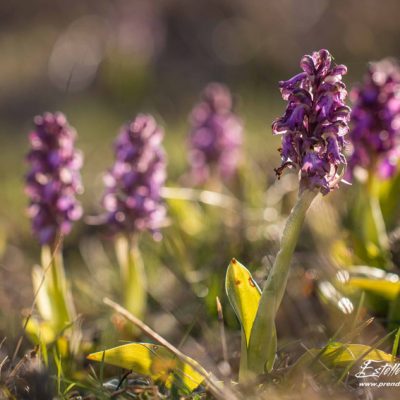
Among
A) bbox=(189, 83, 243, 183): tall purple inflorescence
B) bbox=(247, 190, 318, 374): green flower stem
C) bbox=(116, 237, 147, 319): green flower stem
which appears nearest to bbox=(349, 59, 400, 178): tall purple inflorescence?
bbox=(116, 237, 147, 319): green flower stem

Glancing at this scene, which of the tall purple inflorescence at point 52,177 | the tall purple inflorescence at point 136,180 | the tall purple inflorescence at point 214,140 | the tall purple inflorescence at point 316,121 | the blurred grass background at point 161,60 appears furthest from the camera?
the blurred grass background at point 161,60

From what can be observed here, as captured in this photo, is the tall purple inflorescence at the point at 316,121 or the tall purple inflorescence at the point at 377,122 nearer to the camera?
the tall purple inflorescence at the point at 316,121

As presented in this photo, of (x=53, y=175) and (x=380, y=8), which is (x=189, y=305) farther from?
(x=380, y=8)

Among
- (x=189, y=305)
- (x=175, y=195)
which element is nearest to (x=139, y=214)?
(x=189, y=305)

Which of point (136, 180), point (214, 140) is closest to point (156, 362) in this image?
point (136, 180)

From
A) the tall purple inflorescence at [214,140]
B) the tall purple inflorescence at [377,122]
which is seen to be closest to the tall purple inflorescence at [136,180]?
the tall purple inflorescence at [377,122]

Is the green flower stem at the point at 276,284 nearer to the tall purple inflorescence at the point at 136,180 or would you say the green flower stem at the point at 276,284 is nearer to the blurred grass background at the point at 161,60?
the tall purple inflorescence at the point at 136,180

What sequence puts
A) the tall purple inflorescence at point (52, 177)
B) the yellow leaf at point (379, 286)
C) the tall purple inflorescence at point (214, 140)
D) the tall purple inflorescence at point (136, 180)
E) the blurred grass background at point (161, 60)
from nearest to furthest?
the yellow leaf at point (379, 286)
the tall purple inflorescence at point (52, 177)
the tall purple inflorescence at point (136, 180)
the tall purple inflorescence at point (214, 140)
the blurred grass background at point (161, 60)

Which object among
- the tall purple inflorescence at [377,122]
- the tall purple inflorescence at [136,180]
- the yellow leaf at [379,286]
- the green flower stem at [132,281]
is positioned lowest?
the green flower stem at [132,281]
